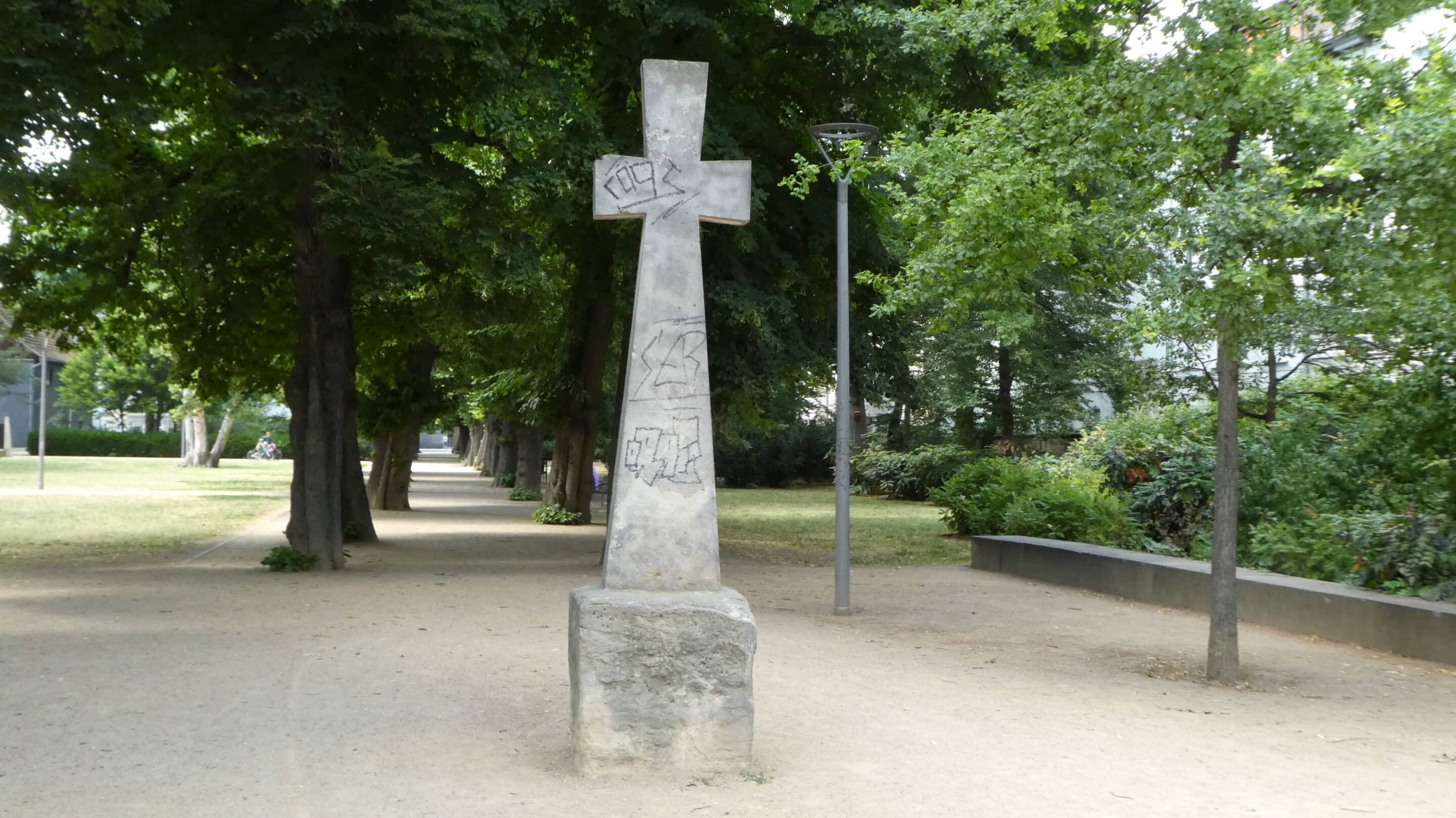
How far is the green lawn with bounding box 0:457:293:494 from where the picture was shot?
42.7 metres

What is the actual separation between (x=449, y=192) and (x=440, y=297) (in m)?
5.34

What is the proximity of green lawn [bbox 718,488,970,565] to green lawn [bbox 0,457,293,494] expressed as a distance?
640 inches

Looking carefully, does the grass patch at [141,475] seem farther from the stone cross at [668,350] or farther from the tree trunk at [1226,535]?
the stone cross at [668,350]

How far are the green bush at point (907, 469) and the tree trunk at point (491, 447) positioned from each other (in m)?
13.1

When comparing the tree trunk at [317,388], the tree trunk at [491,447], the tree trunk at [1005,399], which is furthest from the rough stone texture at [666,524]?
the tree trunk at [491,447]

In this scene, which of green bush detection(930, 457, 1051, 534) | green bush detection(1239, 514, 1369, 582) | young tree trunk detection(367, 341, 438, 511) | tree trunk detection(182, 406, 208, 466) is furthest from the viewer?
tree trunk detection(182, 406, 208, 466)

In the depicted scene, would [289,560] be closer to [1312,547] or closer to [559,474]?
[559,474]

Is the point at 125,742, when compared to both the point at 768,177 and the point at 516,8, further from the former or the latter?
the point at 768,177

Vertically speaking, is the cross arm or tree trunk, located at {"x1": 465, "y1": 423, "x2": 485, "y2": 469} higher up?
the cross arm

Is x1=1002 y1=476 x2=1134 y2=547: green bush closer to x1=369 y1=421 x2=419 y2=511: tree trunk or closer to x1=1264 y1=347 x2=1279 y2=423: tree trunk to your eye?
x1=1264 y1=347 x2=1279 y2=423: tree trunk

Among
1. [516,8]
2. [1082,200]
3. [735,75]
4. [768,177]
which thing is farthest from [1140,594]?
[516,8]

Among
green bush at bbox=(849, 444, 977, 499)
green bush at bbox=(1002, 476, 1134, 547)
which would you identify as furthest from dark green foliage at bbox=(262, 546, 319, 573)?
green bush at bbox=(849, 444, 977, 499)

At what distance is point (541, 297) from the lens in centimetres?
2167

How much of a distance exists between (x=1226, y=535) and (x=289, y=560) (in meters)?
12.1
